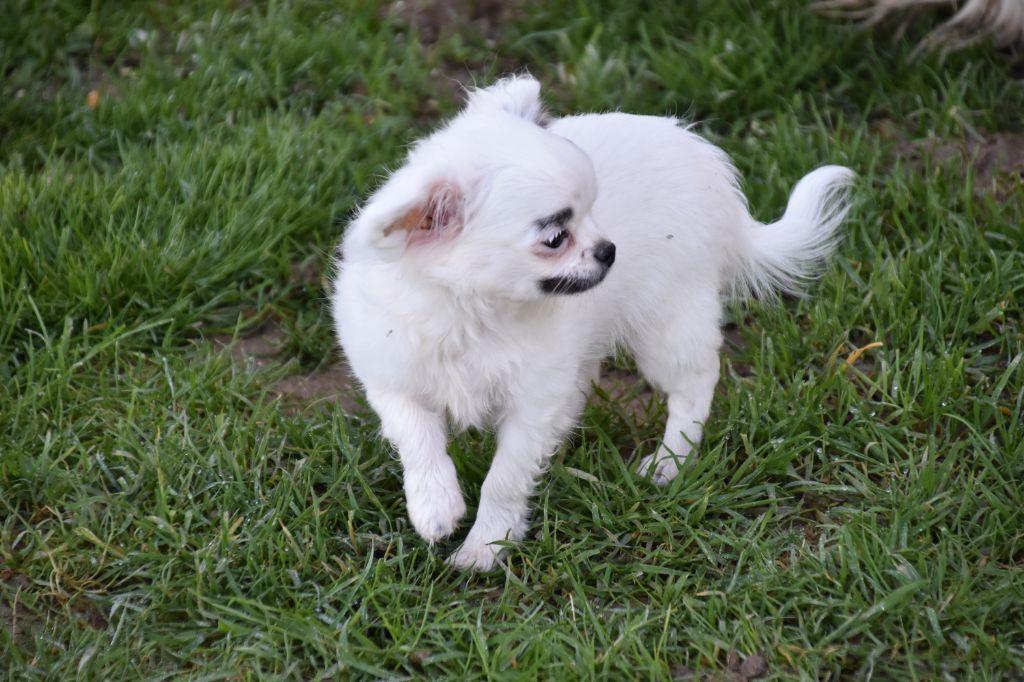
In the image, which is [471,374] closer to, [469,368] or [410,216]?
[469,368]

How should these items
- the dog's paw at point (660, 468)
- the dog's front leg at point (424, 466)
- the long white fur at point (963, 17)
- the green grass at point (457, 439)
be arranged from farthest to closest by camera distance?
the long white fur at point (963, 17)
the dog's paw at point (660, 468)
the dog's front leg at point (424, 466)
the green grass at point (457, 439)

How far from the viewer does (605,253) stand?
277 cm

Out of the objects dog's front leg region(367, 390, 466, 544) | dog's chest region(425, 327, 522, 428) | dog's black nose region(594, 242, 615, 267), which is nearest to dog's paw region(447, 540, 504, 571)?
dog's front leg region(367, 390, 466, 544)

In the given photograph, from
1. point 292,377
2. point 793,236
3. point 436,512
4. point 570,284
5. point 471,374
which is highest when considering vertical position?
point 570,284

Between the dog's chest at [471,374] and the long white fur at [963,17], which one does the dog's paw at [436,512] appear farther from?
the long white fur at [963,17]

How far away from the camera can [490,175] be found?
2.67 metres

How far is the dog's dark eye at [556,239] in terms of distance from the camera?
8.87 feet

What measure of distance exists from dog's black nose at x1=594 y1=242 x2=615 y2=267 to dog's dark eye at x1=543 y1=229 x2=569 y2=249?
80 mm

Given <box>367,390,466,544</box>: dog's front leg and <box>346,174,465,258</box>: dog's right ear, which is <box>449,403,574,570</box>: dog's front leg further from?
<box>346,174,465,258</box>: dog's right ear

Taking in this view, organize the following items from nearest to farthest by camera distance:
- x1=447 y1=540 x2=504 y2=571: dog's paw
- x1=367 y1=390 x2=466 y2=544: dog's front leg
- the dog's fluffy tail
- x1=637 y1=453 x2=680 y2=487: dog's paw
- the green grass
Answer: the green grass < x1=367 y1=390 x2=466 y2=544: dog's front leg < x1=447 y1=540 x2=504 y2=571: dog's paw < x1=637 y1=453 x2=680 y2=487: dog's paw < the dog's fluffy tail

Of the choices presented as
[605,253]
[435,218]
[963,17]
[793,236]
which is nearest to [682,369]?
[793,236]

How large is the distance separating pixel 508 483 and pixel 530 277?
61cm

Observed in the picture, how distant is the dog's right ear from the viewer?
2.55 m

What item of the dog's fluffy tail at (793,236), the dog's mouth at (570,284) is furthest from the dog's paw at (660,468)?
the dog's mouth at (570,284)
